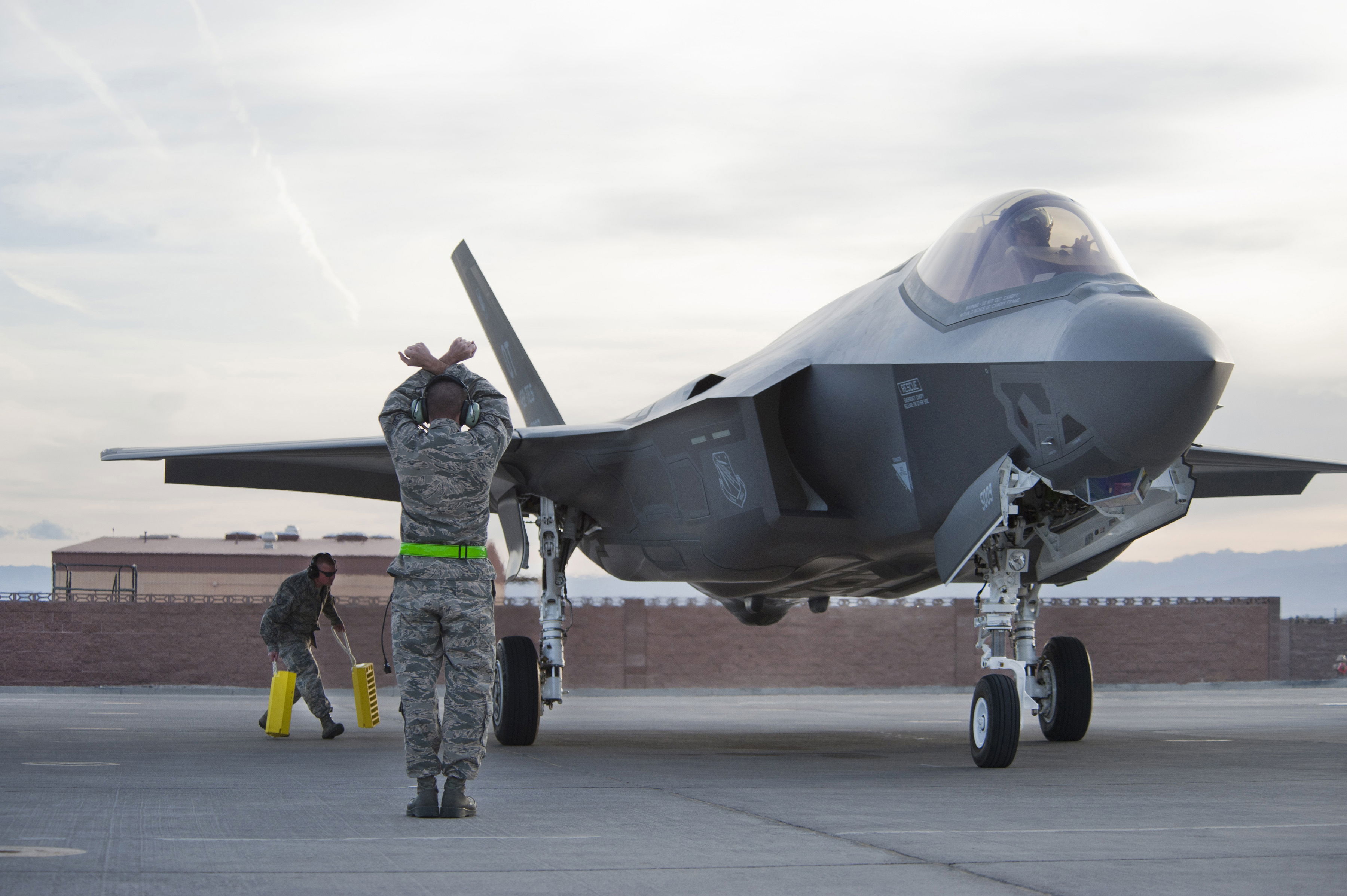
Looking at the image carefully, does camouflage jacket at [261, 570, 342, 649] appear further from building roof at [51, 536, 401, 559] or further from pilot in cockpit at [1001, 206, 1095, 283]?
building roof at [51, 536, 401, 559]

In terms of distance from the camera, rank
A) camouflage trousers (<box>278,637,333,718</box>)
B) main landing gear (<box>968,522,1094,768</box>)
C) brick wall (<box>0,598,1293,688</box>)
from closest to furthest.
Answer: main landing gear (<box>968,522,1094,768</box>)
camouflage trousers (<box>278,637,333,718</box>)
brick wall (<box>0,598,1293,688</box>)

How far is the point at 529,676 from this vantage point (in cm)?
1141

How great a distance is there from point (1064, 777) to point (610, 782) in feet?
9.43

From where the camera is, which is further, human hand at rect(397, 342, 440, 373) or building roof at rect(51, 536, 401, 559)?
building roof at rect(51, 536, 401, 559)

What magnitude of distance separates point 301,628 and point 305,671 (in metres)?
0.44

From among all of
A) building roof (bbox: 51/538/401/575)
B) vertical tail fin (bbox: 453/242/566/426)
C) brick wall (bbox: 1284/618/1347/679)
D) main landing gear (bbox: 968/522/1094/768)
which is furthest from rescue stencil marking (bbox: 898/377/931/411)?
building roof (bbox: 51/538/401/575)

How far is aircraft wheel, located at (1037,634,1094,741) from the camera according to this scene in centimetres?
1175

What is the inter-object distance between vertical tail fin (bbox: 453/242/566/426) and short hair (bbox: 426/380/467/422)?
31.8ft

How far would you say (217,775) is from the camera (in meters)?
7.96

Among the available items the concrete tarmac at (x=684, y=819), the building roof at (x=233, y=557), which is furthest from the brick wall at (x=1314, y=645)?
the concrete tarmac at (x=684, y=819)

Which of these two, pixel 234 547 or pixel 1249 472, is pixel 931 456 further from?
pixel 234 547

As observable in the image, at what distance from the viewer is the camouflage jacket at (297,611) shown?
481 inches

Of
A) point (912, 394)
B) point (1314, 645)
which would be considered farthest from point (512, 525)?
point (1314, 645)

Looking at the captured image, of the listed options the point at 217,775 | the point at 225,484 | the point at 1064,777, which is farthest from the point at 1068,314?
the point at 225,484
